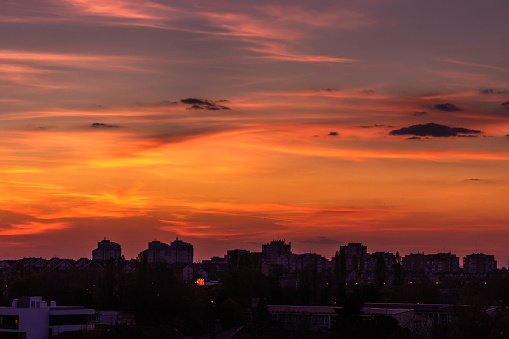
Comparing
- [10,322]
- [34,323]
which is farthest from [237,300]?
[10,322]

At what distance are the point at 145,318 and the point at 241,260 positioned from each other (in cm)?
4978

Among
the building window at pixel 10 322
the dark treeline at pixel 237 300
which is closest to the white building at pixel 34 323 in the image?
the building window at pixel 10 322

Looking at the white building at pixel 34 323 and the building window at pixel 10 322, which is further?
the building window at pixel 10 322

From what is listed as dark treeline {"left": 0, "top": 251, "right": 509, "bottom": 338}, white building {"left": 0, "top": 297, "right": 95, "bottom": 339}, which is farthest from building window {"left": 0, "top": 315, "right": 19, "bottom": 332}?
dark treeline {"left": 0, "top": 251, "right": 509, "bottom": 338}

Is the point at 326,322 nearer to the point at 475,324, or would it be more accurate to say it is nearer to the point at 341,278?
the point at 475,324

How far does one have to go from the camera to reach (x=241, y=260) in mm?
138625

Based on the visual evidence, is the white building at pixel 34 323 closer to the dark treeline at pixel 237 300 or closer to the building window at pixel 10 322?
the building window at pixel 10 322

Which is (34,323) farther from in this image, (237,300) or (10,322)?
(237,300)

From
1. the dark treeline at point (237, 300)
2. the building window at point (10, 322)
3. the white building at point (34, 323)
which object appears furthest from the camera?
the building window at point (10, 322)

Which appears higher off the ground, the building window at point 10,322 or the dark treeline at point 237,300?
the dark treeline at point 237,300

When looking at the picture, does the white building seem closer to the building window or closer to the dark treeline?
the building window

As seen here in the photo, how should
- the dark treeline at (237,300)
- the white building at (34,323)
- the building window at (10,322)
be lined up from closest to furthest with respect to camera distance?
the dark treeline at (237,300)
the white building at (34,323)
the building window at (10,322)

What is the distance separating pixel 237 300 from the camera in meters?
100

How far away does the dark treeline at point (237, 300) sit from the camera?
60812mm
